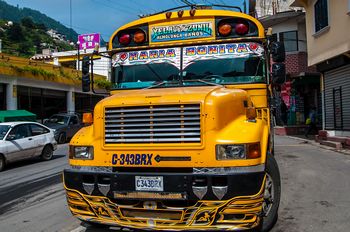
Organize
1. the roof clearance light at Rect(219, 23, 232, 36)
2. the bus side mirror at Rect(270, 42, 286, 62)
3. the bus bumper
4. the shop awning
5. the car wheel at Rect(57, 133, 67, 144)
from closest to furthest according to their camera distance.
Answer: the bus bumper < the roof clearance light at Rect(219, 23, 232, 36) < the bus side mirror at Rect(270, 42, 286, 62) < the shop awning < the car wheel at Rect(57, 133, 67, 144)

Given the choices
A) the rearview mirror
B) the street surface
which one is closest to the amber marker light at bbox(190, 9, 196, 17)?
the street surface

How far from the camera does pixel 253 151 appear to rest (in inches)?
187

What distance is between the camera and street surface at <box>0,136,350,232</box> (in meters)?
6.24

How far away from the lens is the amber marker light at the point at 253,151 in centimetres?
471

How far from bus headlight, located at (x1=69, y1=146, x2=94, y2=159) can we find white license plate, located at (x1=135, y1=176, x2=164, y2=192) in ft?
2.27

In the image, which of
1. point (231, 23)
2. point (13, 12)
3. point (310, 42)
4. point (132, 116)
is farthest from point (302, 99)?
point (13, 12)

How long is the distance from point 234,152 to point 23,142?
11.1m

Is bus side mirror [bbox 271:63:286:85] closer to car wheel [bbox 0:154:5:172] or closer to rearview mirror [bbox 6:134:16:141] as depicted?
car wheel [bbox 0:154:5:172]

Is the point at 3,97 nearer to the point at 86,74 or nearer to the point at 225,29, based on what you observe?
the point at 86,74

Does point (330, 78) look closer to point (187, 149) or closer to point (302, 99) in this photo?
Answer: point (302, 99)

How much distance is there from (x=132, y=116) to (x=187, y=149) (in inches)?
30.2

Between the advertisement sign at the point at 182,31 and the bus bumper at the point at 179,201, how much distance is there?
9.06 feet

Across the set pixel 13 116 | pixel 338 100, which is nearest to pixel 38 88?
pixel 13 116

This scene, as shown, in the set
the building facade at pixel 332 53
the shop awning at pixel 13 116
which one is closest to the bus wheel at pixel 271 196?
the building facade at pixel 332 53
